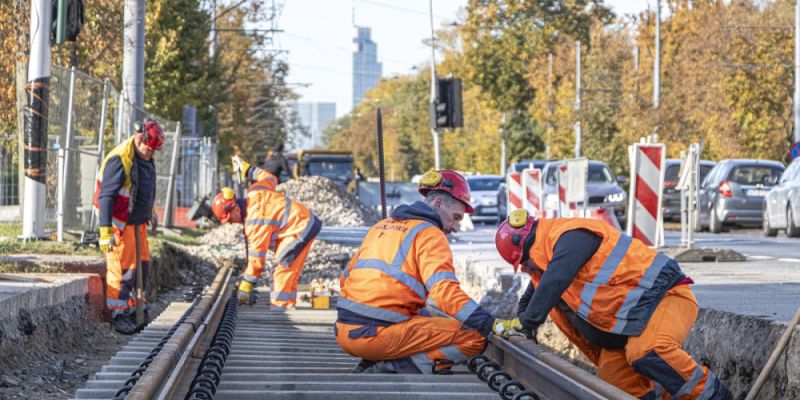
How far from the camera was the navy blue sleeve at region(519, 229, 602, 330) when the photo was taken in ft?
22.6

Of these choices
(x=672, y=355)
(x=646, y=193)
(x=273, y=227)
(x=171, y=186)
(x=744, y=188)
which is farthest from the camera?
(x=744, y=188)

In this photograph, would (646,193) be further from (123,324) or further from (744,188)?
(744,188)

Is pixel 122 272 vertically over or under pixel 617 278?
under

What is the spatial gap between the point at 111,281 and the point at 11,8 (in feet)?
43.3

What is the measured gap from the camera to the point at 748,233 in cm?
3045

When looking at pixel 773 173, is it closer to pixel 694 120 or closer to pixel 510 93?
pixel 694 120

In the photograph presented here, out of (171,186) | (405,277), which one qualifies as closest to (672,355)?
(405,277)

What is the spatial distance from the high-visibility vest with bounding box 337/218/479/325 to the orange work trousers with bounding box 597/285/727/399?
3.20ft

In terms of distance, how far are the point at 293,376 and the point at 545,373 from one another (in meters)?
1.51

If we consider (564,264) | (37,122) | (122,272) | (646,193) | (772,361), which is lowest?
(772,361)

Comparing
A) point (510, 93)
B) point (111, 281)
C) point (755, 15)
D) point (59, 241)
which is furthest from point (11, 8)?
point (510, 93)

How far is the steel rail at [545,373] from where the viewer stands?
6359 millimetres

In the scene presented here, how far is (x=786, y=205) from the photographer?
82.9 ft

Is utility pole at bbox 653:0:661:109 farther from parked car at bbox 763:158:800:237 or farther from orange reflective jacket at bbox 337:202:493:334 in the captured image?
orange reflective jacket at bbox 337:202:493:334
